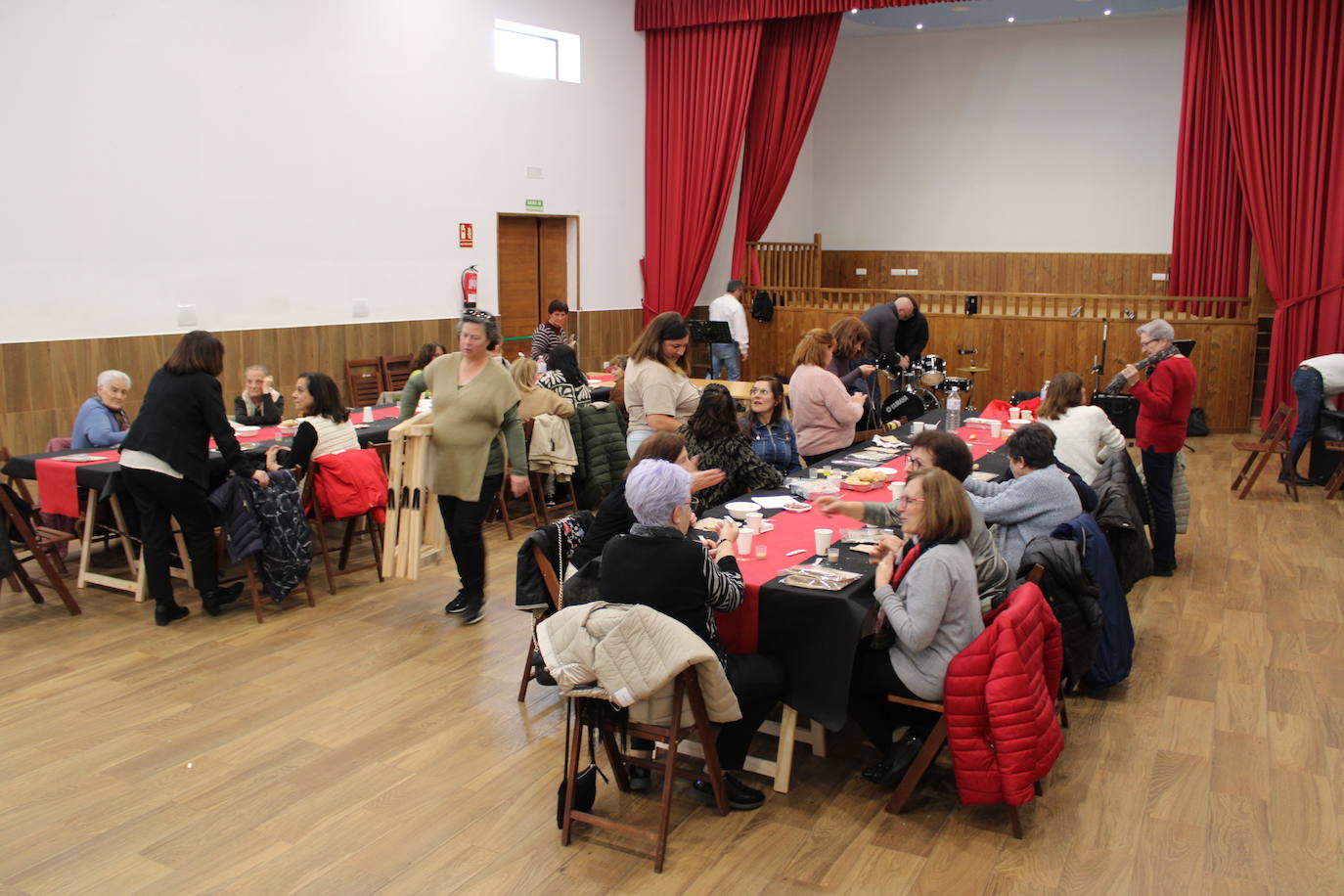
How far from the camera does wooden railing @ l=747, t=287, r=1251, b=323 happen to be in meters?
11.0

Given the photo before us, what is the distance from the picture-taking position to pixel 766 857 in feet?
10.8

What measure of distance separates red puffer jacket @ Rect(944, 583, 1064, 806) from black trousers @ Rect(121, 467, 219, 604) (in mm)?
3674

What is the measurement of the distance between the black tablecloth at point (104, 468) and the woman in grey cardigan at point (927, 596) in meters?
3.54

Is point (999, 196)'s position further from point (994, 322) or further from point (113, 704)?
point (113, 704)

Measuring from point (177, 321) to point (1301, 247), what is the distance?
9.80 m

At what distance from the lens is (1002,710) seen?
3.27 metres

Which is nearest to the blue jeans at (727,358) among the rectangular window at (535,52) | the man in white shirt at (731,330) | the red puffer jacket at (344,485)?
the man in white shirt at (731,330)

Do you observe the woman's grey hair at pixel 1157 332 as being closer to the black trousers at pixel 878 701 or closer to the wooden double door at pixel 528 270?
the black trousers at pixel 878 701

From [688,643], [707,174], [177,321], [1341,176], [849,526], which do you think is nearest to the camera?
[688,643]

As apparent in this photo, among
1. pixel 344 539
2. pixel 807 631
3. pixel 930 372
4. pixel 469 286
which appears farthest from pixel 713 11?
pixel 807 631

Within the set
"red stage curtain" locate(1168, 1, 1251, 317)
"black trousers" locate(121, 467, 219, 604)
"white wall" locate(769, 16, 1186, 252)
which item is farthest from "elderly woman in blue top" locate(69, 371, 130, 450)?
"white wall" locate(769, 16, 1186, 252)

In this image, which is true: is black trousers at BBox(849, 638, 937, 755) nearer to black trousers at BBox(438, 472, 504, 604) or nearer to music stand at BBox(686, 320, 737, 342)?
black trousers at BBox(438, 472, 504, 604)

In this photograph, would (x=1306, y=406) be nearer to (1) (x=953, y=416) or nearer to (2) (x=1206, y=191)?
(1) (x=953, y=416)

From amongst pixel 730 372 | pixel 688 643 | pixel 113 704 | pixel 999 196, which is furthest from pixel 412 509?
pixel 999 196
